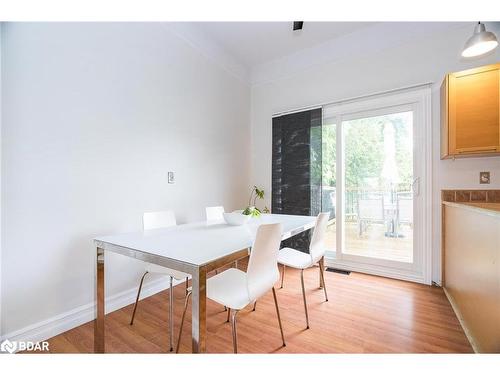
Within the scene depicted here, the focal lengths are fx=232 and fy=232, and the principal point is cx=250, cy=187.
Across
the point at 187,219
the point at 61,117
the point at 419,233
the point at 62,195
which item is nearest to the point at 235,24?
the point at 61,117

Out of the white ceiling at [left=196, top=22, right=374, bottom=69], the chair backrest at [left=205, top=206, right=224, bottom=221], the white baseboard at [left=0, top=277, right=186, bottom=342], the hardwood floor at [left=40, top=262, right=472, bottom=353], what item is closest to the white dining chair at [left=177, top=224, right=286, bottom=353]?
the hardwood floor at [left=40, top=262, right=472, bottom=353]

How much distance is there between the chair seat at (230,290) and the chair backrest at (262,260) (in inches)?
2.4

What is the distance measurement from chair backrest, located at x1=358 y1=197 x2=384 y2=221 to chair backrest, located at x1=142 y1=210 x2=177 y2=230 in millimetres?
2221

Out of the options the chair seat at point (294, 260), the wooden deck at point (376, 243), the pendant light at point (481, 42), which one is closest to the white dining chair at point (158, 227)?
the chair seat at point (294, 260)

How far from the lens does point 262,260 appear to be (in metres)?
1.29

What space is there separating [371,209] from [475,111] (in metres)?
1.32

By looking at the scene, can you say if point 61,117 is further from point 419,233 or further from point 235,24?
point 419,233

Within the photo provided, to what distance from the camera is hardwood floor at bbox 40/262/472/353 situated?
4.92 feet

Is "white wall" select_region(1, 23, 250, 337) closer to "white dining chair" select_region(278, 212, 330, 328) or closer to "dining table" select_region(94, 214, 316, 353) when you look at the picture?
"dining table" select_region(94, 214, 316, 353)

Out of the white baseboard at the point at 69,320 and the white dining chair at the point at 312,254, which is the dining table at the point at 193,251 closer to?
the white dining chair at the point at 312,254

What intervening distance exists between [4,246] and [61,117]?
906 mm

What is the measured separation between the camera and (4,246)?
4.67ft

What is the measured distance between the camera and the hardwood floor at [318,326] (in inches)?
59.0

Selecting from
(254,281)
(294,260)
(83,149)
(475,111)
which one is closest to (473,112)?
(475,111)
